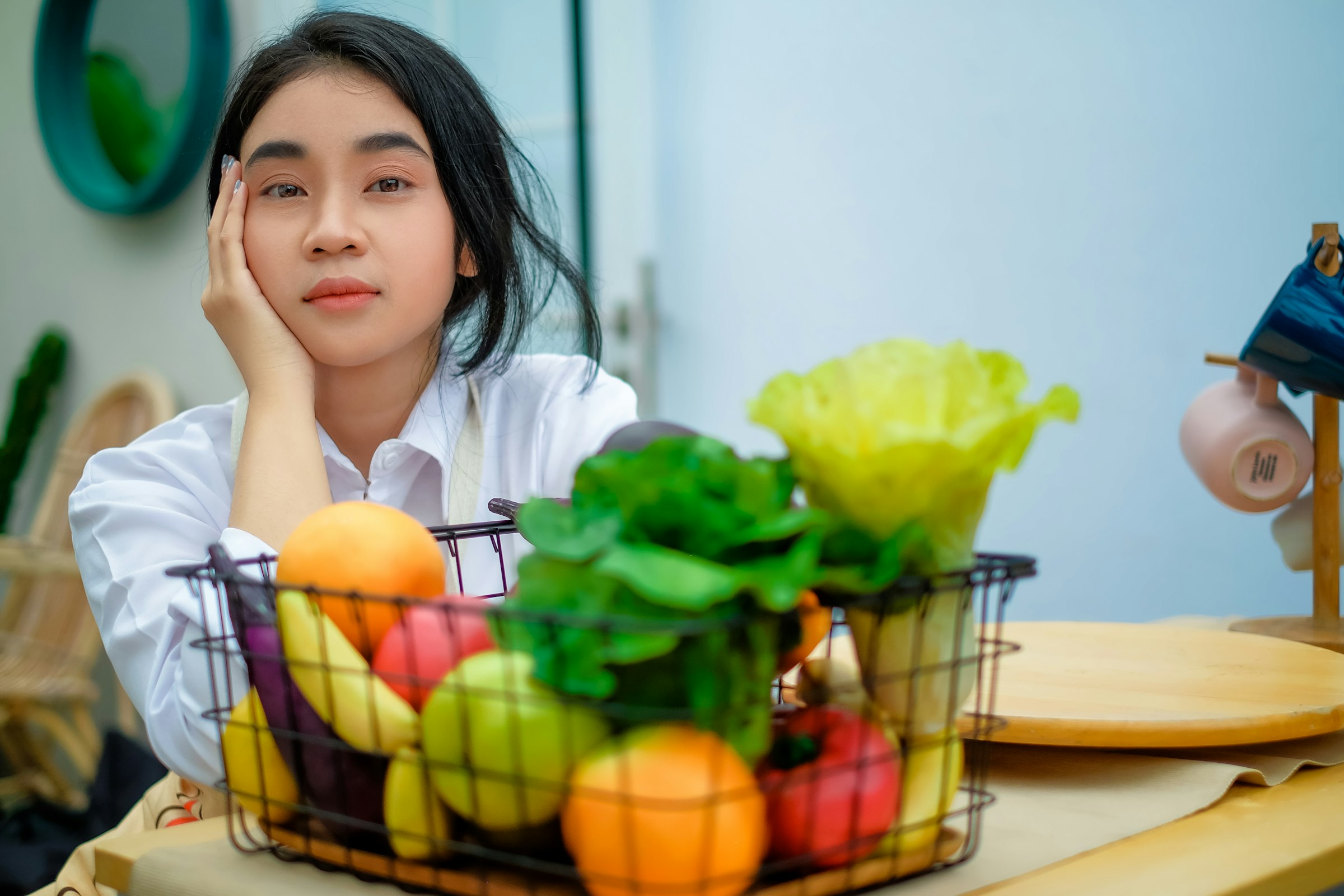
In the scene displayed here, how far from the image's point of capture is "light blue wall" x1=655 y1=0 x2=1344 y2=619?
135cm

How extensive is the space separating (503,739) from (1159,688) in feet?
1.54

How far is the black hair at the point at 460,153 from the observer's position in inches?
32.7

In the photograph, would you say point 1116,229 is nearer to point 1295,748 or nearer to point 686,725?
point 1295,748

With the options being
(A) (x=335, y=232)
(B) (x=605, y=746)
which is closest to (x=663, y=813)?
(B) (x=605, y=746)

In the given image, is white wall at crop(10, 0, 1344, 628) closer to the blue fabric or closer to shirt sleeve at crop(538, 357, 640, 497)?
shirt sleeve at crop(538, 357, 640, 497)

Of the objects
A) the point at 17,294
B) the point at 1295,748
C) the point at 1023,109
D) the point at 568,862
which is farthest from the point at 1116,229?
the point at 17,294

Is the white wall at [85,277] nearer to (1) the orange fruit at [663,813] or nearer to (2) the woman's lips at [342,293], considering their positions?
(2) the woman's lips at [342,293]

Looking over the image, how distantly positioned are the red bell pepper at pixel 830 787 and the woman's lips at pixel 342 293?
0.52m

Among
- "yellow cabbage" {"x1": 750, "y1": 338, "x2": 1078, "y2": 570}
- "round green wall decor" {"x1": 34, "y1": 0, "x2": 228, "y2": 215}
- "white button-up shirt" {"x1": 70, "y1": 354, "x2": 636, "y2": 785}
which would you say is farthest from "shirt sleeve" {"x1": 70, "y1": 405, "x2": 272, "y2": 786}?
"round green wall decor" {"x1": 34, "y1": 0, "x2": 228, "y2": 215}

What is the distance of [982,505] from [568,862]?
0.61ft

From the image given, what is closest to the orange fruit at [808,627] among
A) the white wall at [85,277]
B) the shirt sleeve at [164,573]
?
the shirt sleeve at [164,573]

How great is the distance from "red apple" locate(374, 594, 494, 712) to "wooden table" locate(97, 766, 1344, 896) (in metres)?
0.17

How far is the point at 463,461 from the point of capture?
0.88 metres

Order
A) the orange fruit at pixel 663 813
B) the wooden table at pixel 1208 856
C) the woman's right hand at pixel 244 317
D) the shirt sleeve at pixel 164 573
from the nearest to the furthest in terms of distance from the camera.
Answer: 1. the orange fruit at pixel 663 813
2. the wooden table at pixel 1208 856
3. the shirt sleeve at pixel 164 573
4. the woman's right hand at pixel 244 317
